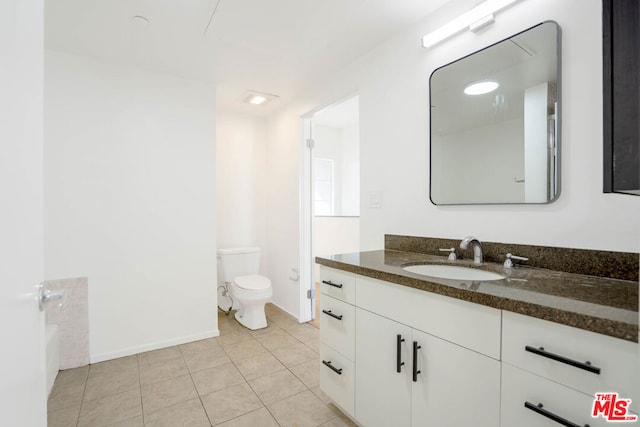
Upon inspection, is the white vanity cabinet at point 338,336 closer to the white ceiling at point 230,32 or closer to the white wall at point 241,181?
the white ceiling at point 230,32

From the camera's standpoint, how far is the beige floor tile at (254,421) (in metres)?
1.58

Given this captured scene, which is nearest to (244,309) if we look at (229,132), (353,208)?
(229,132)

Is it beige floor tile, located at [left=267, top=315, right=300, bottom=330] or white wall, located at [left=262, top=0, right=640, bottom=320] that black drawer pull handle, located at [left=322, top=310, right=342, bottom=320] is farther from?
beige floor tile, located at [left=267, top=315, right=300, bottom=330]

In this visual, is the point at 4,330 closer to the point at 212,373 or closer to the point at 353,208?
the point at 212,373

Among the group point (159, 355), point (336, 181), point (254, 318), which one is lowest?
point (159, 355)

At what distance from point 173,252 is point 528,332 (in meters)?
2.55

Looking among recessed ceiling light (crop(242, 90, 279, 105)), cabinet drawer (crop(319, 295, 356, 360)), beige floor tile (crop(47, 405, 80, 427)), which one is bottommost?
beige floor tile (crop(47, 405, 80, 427))

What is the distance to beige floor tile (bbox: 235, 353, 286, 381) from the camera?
82.4 inches

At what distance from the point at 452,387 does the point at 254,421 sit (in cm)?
112

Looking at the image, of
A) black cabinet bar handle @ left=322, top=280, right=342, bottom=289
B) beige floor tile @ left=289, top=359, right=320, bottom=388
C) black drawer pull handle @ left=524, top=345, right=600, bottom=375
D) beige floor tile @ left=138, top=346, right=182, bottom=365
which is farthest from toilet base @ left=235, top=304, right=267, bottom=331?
black drawer pull handle @ left=524, top=345, right=600, bottom=375

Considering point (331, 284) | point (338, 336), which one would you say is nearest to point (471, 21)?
point (331, 284)

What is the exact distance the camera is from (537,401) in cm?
83

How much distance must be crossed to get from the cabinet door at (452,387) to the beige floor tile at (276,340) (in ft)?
5.05

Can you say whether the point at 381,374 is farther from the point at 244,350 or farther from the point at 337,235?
the point at 337,235
